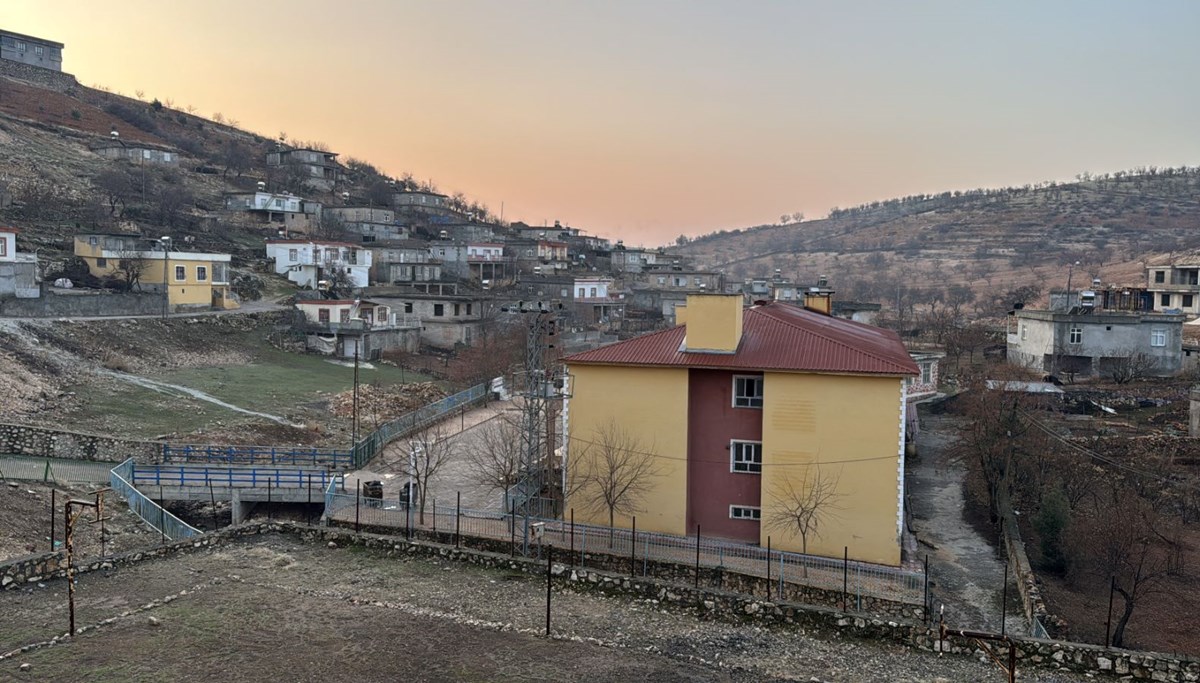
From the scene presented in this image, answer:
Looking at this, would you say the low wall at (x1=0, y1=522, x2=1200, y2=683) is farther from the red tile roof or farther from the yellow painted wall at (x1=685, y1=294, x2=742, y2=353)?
the yellow painted wall at (x1=685, y1=294, x2=742, y2=353)

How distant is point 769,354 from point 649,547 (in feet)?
19.4

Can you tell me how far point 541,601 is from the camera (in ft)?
56.4

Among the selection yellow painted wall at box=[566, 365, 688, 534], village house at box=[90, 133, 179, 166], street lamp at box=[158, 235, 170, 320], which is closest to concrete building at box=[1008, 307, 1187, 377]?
yellow painted wall at box=[566, 365, 688, 534]

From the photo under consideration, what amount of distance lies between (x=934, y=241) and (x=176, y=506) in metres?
151

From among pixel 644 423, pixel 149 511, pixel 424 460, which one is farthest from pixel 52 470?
pixel 644 423

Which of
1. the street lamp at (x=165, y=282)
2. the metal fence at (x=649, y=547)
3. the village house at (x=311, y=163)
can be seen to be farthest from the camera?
the village house at (x=311, y=163)

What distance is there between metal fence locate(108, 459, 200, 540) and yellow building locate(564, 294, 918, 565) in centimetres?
1030

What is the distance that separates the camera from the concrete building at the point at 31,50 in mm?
105688

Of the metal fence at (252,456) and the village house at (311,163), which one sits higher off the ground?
the village house at (311,163)

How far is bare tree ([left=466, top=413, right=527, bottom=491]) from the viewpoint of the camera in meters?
25.2

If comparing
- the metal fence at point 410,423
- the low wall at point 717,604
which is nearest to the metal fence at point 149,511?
the low wall at point 717,604

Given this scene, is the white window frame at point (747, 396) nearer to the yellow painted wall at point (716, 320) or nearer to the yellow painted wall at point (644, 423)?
the yellow painted wall at point (716, 320)

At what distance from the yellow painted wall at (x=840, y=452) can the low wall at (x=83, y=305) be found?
3789cm

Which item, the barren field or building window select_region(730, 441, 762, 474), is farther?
building window select_region(730, 441, 762, 474)
